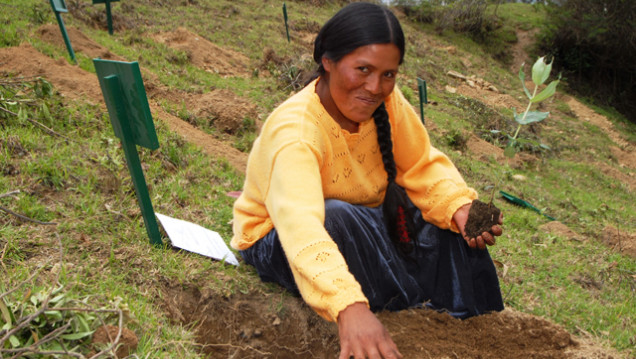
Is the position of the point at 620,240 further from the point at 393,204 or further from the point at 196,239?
the point at 196,239

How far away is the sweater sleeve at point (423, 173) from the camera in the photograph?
2.03m

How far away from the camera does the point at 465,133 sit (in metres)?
6.92

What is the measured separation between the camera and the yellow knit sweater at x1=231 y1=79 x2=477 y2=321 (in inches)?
56.7

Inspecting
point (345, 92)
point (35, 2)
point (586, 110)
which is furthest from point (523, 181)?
point (586, 110)

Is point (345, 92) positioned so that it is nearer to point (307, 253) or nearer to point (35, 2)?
point (307, 253)

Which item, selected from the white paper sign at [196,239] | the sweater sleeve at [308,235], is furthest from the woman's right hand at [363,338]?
the white paper sign at [196,239]

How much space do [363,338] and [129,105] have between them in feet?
4.43

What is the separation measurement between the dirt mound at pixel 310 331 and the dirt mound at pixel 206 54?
4.63m

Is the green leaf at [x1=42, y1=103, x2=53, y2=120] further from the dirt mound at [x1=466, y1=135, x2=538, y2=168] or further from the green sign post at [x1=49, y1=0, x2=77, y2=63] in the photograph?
the dirt mound at [x1=466, y1=135, x2=538, y2=168]

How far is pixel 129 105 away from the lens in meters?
2.04

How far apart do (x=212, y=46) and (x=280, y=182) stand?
19.6 feet

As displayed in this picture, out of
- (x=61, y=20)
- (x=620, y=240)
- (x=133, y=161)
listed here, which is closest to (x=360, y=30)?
(x=133, y=161)

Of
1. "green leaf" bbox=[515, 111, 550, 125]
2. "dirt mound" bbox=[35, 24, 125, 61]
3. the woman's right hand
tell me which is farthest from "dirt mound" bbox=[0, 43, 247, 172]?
the woman's right hand

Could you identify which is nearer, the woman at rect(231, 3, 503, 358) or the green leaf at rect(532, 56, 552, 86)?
the woman at rect(231, 3, 503, 358)
